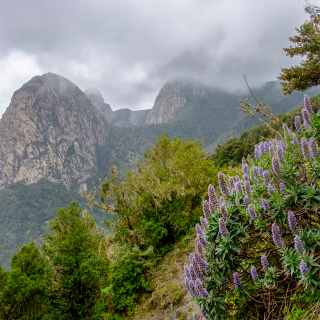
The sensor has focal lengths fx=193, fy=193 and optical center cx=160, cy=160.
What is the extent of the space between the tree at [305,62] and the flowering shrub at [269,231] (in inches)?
549

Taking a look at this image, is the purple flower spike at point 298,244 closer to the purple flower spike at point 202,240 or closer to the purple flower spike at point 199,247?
the purple flower spike at point 202,240

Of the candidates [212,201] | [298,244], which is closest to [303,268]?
[298,244]

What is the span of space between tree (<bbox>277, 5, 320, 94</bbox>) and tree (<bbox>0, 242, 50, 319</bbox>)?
745 inches

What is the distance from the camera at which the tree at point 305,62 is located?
1316 cm

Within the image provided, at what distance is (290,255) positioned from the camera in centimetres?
235

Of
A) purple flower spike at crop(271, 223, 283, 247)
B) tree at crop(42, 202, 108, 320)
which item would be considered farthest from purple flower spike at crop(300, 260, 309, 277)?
tree at crop(42, 202, 108, 320)

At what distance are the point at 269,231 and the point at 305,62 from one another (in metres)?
16.8

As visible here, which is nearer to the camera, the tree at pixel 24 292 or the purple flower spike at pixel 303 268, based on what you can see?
the purple flower spike at pixel 303 268

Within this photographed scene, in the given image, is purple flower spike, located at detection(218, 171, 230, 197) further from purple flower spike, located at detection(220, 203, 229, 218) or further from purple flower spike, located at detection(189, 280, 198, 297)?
purple flower spike, located at detection(189, 280, 198, 297)

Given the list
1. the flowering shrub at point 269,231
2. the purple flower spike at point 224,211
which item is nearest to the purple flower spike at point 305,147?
the flowering shrub at point 269,231

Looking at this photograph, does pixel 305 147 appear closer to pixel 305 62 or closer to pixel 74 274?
pixel 74 274

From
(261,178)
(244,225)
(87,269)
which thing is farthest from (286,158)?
(87,269)

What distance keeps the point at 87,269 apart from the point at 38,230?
162704 mm

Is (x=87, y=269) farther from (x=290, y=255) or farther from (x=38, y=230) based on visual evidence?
(x=38, y=230)
